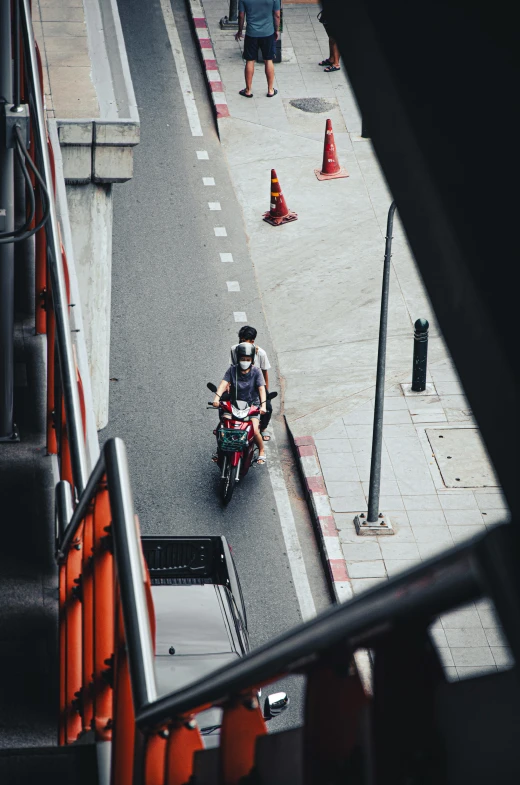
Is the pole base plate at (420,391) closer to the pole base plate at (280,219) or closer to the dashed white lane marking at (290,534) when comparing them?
the dashed white lane marking at (290,534)

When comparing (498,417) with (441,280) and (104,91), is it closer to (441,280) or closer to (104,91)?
(441,280)

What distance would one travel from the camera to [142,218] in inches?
696

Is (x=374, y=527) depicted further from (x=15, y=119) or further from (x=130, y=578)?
(x=130, y=578)

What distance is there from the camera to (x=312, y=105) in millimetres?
20328

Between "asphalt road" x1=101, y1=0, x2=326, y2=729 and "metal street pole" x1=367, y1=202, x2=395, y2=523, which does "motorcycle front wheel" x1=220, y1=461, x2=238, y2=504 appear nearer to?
"asphalt road" x1=101, y1=0, x2=326, y2=729

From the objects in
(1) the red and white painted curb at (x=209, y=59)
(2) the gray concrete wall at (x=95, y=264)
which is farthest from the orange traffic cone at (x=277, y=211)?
(2) the gray concrete wall at (x=95, y=264)

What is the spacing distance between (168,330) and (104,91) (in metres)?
4.51

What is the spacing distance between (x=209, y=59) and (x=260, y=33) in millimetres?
1926

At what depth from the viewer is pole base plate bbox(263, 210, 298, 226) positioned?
17.5 metres

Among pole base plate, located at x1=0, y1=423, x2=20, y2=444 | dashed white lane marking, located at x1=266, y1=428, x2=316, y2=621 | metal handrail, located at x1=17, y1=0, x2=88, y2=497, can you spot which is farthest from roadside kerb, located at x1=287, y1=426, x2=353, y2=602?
metal handrail, located at x1=17, y1=0, x2=88, y2=497

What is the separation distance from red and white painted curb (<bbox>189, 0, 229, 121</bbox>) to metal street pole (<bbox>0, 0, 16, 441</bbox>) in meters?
13.9

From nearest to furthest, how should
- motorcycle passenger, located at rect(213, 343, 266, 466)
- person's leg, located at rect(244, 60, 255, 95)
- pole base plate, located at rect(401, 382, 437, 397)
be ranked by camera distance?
motorcycle passenger, located at rect(213, 343, 266, 466)
pole base plate, located at rect(401, 382, 437, 397)
person's leg, located at rect(244, 60, 255, 95)

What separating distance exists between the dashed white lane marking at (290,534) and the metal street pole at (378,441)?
71cm

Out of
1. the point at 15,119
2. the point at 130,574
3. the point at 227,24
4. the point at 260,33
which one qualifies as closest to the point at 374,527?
the point at 15,119
